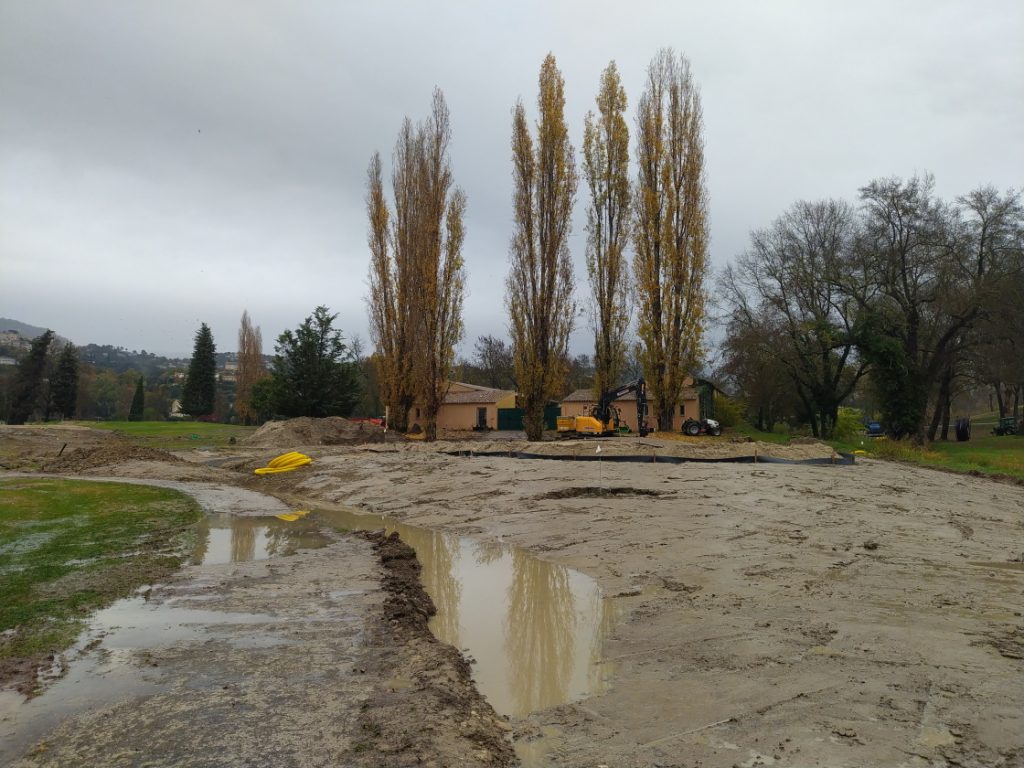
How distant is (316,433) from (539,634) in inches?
1065

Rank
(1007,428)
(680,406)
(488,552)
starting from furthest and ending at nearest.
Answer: (1007,428)
(680,406)
(488,552)

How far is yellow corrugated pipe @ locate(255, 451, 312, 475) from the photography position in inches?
822

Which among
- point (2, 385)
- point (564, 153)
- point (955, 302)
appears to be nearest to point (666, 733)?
point (564, 153)

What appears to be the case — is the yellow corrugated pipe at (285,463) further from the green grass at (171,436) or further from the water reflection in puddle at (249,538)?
the green grass at (171,436)

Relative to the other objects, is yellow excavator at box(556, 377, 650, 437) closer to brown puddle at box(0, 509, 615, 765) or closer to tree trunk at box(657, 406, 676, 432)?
tree trunk at box(657, 406, 676, 432)

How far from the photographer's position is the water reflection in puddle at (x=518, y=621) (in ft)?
15.3

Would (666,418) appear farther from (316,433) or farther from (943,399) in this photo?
(943,399)

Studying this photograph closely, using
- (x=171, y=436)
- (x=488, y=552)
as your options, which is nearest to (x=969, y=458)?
(x=488, y=552)

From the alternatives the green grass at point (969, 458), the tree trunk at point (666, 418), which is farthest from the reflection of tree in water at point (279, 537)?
the green grass at point (969, 458)

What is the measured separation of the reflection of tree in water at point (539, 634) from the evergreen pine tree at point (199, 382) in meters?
65.1

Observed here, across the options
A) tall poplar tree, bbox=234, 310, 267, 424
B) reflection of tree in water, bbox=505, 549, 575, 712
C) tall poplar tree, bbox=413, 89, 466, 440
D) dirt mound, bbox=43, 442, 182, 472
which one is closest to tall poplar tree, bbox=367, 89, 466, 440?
tall poplar tree, bbox=413, 89, 466, 440

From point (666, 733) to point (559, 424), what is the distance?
2335 cm

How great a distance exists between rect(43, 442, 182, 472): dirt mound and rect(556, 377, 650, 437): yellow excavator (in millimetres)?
14835

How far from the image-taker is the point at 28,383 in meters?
54.4
